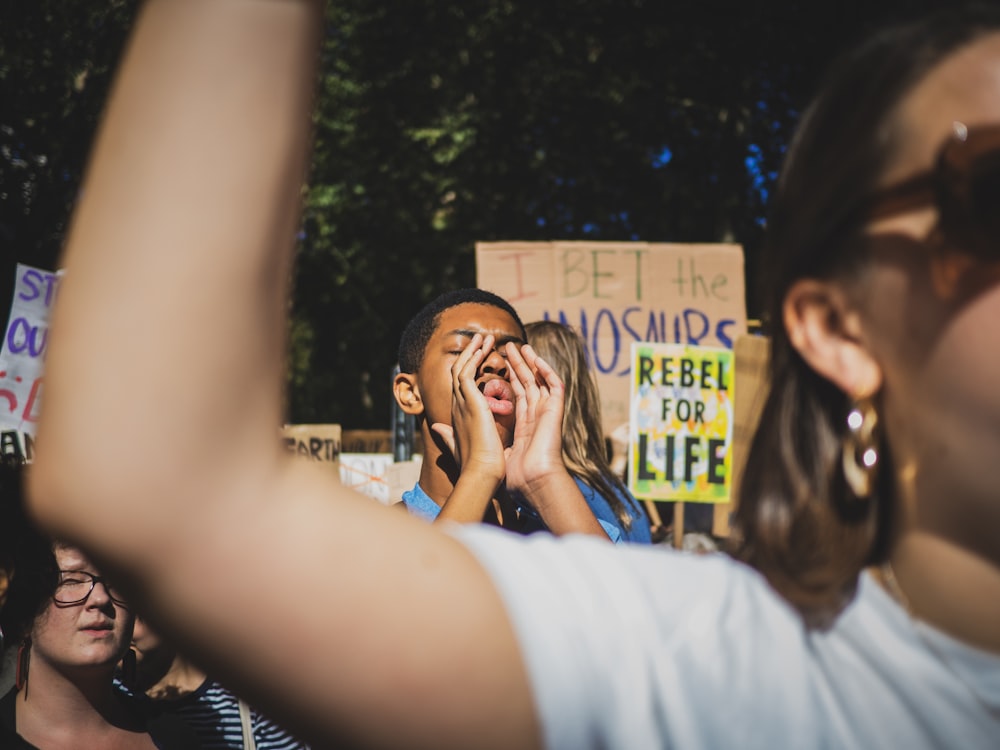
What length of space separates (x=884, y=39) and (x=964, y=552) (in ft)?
1.61

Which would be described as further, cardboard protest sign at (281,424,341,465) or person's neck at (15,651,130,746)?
cardboard protest sign at (281,424,341,465)

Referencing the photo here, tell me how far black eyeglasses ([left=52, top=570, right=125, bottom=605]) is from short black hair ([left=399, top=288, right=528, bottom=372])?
1147 millimetres

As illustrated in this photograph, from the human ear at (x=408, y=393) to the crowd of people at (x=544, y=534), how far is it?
81.3 inches

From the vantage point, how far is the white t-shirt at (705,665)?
0.73 meters

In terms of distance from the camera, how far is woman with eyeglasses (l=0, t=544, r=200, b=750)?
2.53 m

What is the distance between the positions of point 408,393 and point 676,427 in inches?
118

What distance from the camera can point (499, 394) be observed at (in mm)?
2682

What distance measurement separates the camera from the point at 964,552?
0.82 metres

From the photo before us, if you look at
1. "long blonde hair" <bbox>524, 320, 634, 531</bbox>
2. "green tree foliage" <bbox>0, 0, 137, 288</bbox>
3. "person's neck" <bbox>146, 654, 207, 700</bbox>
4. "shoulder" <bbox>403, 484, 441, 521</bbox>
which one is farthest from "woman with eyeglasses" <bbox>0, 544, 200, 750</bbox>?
"green tree foliage" <bbox>0, 0, 137, 288</bbox>

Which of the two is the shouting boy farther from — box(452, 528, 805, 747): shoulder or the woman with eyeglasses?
box(452, 528, 805, 747): shoulder

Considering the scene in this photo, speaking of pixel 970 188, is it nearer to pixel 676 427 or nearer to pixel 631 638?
pixel 631 638

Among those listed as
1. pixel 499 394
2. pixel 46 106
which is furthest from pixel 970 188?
pixel 46 106

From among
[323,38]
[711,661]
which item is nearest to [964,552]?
[711,661]

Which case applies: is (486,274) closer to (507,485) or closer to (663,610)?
(507,485)
